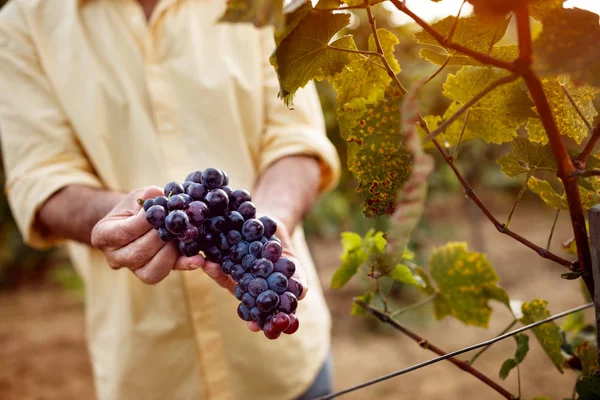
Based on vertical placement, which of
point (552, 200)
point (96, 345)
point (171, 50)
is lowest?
point (96, 345)

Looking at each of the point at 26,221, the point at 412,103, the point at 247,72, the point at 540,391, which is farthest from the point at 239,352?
the point at 540,391

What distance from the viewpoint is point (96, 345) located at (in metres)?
1.54

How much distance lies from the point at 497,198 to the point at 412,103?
812cm

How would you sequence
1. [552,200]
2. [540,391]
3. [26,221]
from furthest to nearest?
[540,391] → [26,221] → [552,200]

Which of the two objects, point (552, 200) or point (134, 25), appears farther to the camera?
point (134, 25)

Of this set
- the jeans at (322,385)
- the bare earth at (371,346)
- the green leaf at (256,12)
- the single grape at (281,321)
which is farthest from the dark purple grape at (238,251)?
the bare earth at (371,346)

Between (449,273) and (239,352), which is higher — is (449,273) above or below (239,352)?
above

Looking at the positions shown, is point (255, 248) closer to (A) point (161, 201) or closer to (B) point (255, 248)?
(B) point (255, 248)

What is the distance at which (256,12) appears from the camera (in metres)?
0.45

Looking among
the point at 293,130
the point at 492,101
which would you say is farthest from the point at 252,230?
the point at 293,130

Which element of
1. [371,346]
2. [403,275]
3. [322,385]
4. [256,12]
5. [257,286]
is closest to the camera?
[256,12]

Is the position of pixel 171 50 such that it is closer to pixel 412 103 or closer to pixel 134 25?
pixel 134 25

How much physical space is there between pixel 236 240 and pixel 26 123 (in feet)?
3.25

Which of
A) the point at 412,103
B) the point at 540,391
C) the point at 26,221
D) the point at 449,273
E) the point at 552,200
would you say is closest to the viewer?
the point at 412,103
